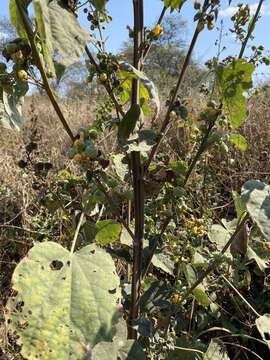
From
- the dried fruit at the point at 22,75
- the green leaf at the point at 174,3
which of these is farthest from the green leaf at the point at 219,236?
the dried fruit at the point at 22,75

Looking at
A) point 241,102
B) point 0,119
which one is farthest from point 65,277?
point 241,102

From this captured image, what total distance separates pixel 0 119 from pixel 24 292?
0.45 meters

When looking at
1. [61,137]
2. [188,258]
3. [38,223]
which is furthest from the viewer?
[61,137]

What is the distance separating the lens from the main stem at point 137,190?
3.43ft

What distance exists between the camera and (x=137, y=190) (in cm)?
116

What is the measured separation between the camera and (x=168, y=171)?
1.24 m

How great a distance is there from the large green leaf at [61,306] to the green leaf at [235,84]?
608 mm

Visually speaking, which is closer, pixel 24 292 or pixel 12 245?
pixel 24 292

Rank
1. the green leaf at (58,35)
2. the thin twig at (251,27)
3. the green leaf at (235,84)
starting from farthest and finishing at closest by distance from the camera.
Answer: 1. the thin twig at (251,27)
2. the green leaf at (235,84)
3. the green leaf at (58,35)

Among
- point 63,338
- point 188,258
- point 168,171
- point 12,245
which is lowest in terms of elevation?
point 12,245

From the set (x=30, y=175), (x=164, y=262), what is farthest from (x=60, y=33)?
(x=30, y=175)

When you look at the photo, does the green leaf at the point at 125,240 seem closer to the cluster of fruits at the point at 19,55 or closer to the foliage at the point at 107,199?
the foliage at the point at 107,199

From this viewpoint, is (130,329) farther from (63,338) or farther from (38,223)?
(38,223)

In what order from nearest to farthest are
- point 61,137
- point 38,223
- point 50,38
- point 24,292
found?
point 50,38, point 24,292, point 38,223, point 61,137
